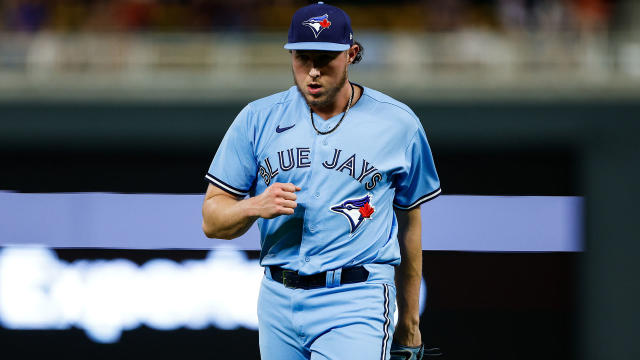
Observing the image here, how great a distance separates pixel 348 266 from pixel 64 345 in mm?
6082

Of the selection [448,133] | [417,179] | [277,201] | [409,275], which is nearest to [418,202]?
[417,179]

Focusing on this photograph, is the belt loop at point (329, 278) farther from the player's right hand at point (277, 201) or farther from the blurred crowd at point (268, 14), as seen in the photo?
the blurred crowd at point (268, 14)

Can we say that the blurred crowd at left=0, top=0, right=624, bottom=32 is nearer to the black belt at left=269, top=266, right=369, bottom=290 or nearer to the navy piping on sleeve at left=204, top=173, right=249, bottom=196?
the navy piping on sleeve at left=204, top=173, right=249, bottom=196

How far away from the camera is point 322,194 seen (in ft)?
11.1

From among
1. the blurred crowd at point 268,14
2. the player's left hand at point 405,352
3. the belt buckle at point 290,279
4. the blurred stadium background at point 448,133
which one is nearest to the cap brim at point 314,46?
the belt buckle at point 290,279

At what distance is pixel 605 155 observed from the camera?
8430mm

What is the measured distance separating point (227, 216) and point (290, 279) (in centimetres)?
33

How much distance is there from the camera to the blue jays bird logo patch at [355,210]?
338 centimetres

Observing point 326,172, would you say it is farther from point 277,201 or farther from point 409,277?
point 409,277

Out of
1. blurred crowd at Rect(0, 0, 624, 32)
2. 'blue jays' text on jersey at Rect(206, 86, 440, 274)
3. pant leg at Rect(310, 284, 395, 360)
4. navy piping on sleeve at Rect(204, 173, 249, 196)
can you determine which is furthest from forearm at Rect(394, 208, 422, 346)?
blurred crowd at Rect(0, 0, 624, 32)

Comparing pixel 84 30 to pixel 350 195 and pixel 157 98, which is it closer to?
pixel 157 98

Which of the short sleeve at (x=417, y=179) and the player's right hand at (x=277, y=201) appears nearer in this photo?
the player's right hand at (x=277, y=201)

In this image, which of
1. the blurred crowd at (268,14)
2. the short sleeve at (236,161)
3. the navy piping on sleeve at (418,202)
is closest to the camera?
the short sleeve at (236,161)

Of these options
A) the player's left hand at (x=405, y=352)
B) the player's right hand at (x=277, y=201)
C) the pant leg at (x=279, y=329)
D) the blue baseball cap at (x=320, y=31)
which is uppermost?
the blue baseball cap at (x=320, y=31)
